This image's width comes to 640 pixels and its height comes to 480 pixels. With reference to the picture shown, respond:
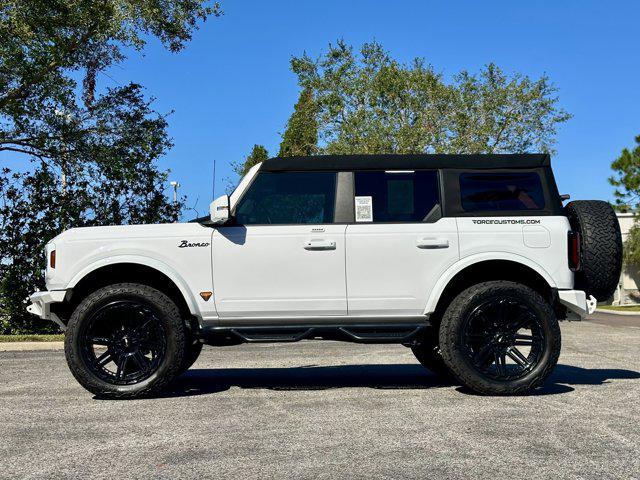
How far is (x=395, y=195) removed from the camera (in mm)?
6773

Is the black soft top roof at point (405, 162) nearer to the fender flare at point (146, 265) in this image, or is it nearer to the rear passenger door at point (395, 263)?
the rear passenger door at point (395, 263)

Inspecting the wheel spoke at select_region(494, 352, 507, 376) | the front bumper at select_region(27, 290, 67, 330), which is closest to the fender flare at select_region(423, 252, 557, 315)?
the wheel spoke at select_region(494, 352, 507, 376)

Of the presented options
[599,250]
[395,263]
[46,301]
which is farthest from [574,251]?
[46,301]

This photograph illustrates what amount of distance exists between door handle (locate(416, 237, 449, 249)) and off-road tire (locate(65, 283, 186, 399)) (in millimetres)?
2221

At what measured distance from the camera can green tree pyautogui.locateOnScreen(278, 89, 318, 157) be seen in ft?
117

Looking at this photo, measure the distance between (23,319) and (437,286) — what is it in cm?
1061

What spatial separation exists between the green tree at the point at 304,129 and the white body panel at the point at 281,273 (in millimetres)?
29301

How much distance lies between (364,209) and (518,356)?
1.88 metres

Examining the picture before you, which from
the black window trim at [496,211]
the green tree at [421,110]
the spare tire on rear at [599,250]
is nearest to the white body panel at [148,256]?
the black window trim at [496,211]

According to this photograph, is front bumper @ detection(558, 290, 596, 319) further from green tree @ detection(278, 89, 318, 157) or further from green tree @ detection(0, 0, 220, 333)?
green tree @ detection(278, 89, 318, 157)

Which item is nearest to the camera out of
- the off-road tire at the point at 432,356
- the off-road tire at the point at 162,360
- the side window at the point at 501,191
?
the off-road tire at the point at 162,360

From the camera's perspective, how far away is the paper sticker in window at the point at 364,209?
670cm

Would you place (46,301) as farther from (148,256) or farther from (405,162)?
(405,162)

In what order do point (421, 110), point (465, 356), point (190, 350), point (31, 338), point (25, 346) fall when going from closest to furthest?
point (465, 356)
point (190, 350)
point (25, 346)
point (31, 338)
point (421, 110)
